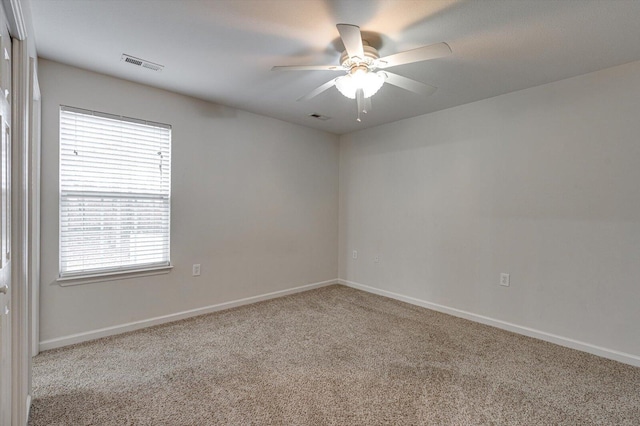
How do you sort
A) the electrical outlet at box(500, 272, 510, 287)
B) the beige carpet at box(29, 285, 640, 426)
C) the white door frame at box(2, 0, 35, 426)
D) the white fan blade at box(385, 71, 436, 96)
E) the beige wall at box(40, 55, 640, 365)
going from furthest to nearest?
the electrical outlet at box(500, 272, 510, 287) → the beige wall at box(40, 55, 640, 365) → the white fan blade at box(385, 71, 436, 96) → the beige carpet at box(29, 285, 640, 426) → the white door frame at box(2, 0, 35, 426)

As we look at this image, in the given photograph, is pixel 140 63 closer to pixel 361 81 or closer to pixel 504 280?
pixel 361 81

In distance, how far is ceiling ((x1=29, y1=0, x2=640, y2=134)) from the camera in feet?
A: 5.99

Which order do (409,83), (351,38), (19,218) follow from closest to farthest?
(19,218) → (351,38) → (409,83)

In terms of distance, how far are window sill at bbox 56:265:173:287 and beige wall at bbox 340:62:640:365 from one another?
8.98 feet

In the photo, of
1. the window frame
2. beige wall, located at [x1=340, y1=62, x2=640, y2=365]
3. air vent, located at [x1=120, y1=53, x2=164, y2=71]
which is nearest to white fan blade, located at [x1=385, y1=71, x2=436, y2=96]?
beige wall, located at [x1=340, y1=62, x2=640, y2=365]

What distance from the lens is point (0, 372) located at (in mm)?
1277

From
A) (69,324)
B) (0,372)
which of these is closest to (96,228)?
(69,324)

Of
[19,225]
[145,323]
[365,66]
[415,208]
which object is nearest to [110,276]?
[145,323]

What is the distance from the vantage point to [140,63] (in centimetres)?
254

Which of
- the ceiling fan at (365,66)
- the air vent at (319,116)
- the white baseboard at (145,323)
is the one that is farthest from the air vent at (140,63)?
the white baseboard at (145,323)

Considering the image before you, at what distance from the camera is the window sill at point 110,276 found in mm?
2627

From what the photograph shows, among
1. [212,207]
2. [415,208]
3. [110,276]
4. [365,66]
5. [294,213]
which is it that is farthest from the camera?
[294,213]

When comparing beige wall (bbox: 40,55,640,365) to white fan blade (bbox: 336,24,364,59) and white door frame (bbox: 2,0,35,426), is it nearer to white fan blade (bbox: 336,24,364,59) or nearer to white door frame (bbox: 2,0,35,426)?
white door frame (bbox: 2,0,35,426)

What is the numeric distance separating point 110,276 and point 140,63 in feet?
6.21
